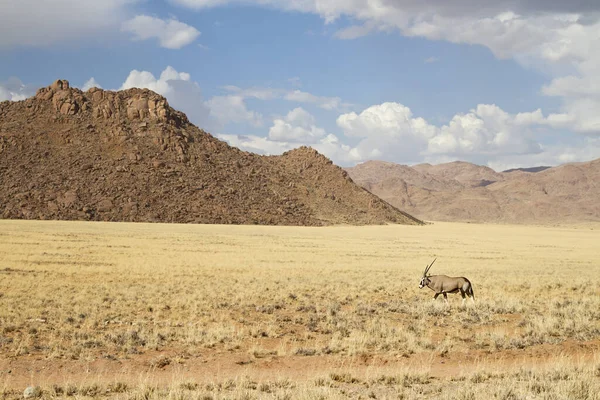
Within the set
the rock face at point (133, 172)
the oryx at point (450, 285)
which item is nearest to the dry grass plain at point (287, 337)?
the oryx at point (450, 285)

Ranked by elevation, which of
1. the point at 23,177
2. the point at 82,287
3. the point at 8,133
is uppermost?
the point at 8,133

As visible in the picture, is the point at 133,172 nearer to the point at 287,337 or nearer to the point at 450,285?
the point at 450,285

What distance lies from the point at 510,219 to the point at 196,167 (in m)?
128

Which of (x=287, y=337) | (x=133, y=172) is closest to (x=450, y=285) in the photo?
(x=287, y=337)

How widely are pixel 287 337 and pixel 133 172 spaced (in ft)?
287

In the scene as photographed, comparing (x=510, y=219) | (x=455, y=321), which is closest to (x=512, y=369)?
(x=455, y=321)

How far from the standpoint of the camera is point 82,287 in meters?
20.7

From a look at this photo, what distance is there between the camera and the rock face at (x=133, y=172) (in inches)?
3415

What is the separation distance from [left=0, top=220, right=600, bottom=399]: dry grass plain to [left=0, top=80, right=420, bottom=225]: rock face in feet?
208

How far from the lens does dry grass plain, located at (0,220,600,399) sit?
28.6ft

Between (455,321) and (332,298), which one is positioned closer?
(455,321)

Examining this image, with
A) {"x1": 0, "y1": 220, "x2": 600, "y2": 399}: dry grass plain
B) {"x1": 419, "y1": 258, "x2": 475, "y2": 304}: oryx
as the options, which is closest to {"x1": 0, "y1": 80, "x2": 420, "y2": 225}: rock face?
{"x1": 0, "y1": 220, "x2": 600, "y2": 399}: dry grass plain

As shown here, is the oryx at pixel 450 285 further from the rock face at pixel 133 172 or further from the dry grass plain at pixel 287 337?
the rock face at pixel 133 172

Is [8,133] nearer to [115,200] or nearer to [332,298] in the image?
[115,200]
